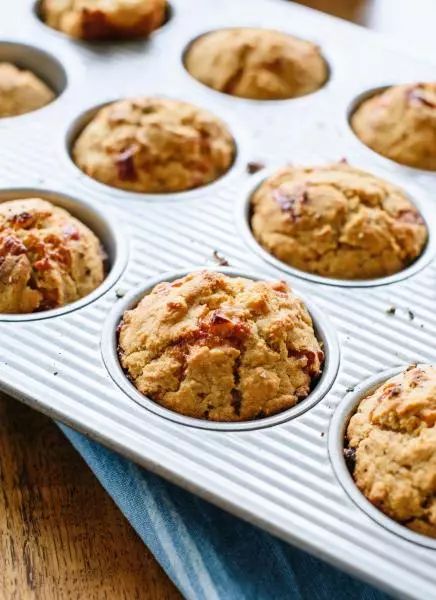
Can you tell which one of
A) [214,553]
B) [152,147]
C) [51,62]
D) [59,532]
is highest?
[152,147]

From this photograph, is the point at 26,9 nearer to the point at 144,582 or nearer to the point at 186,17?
Answer: the point at 186,17

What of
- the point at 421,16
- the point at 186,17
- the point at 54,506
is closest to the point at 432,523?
the point at 54,506

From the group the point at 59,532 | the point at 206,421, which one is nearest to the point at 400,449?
the point at 206,421

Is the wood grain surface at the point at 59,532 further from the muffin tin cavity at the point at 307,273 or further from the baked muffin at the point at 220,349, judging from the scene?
the muffin tin cavity at the point at 307,273

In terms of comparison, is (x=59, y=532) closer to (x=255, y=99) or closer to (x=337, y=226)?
(x=337, y=226)

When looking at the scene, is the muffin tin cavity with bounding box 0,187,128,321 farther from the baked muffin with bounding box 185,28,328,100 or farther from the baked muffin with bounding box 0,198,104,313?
the baked muffin with bounding box 185,28,328,100

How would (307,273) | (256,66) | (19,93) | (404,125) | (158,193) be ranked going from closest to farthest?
(307,273)
(158,193)
(404,125)
(19,93)
(256,66)
